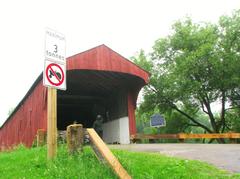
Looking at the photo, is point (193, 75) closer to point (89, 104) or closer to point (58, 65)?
point (89, 104)

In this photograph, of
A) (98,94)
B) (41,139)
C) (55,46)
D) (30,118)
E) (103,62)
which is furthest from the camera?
(98,94)

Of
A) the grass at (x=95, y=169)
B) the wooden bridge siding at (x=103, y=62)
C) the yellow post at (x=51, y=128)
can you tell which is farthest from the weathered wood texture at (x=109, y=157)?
the wooden bridge siding at (x=103, y=62)

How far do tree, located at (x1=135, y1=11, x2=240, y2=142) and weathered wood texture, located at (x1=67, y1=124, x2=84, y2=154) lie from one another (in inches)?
833

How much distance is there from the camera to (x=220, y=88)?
28844 millimetres

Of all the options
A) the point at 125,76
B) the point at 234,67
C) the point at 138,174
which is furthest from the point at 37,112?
the point at 234,67

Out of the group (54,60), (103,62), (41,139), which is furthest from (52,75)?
(103,62)

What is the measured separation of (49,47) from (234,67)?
2266 cm

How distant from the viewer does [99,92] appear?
23828 mm

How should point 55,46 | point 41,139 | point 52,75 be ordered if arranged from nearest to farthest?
1. point 52,75
2. point 55,46
3. point 41,139

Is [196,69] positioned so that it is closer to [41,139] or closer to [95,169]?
[41,139]

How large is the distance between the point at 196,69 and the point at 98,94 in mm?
8544

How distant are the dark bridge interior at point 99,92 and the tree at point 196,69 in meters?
6.12

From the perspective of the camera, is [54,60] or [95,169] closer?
[95,169]

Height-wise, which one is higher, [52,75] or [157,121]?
[52,75]
